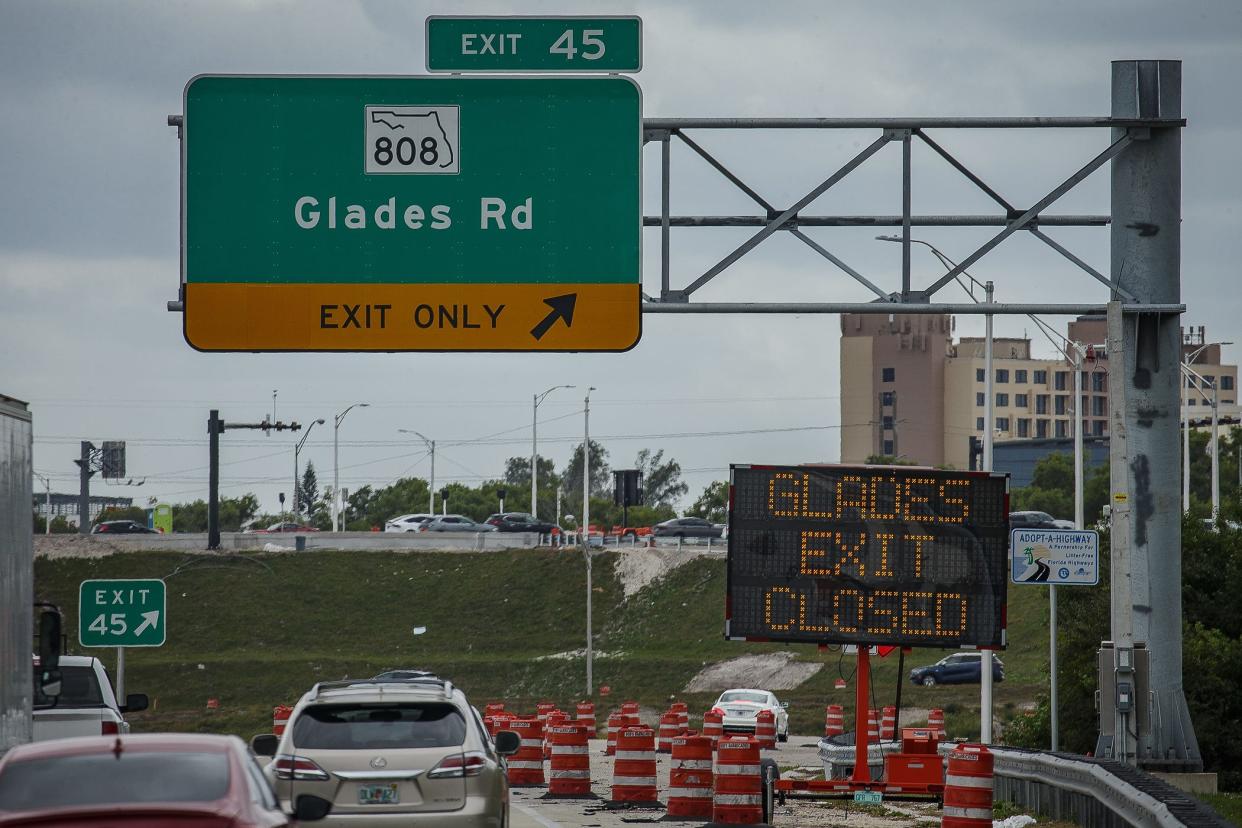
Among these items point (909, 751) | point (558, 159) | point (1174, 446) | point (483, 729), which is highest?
point (558, 159)

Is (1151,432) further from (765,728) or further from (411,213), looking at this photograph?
(765,728)

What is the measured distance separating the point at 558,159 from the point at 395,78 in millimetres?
1750

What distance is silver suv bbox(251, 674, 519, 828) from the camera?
13.5 m

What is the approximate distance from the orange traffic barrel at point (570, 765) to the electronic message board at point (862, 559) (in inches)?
114

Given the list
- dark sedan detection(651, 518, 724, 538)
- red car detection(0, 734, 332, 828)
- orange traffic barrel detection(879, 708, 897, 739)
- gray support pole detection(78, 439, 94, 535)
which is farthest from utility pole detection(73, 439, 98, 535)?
red car detection(0, 734, 332, 828)

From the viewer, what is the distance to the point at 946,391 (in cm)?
16150

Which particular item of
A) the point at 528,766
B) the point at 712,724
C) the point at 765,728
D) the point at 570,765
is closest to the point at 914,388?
the point at 712,724

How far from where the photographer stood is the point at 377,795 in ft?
44.3

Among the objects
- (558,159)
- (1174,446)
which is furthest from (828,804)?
(558,159)

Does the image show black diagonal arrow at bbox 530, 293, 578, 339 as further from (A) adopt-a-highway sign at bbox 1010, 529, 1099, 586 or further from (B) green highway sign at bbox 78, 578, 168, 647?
(B) green highway sign at bbox 78, 578, 168, 647

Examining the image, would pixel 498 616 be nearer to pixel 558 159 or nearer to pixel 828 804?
pixel 828 804

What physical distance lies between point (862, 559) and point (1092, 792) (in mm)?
5936

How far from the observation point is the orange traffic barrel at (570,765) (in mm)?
23703

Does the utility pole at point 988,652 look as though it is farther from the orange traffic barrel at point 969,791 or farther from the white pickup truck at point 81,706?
the white pickup truck at point 81,706
